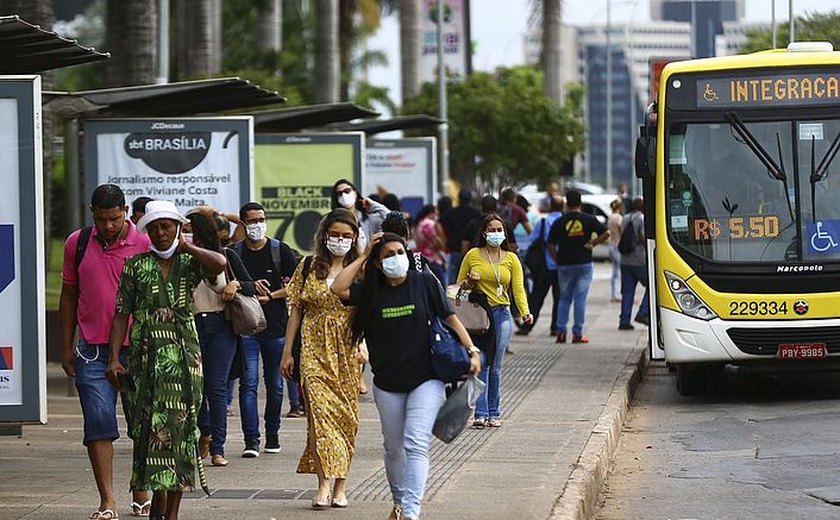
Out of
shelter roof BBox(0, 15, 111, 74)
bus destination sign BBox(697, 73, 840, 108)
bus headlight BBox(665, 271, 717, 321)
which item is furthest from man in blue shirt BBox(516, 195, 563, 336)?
shelter roof BBox(0, 15, 111, 74)

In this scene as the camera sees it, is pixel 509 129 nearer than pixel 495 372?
No

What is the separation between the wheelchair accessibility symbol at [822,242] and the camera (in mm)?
15648

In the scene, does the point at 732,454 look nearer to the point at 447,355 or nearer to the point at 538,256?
the point at 447,355

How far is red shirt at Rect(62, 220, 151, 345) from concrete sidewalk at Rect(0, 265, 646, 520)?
39.4 inches

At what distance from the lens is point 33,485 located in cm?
1060

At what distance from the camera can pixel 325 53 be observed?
3316 centimetres

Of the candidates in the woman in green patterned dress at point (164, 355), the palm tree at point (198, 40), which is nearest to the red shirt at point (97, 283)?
the woman in green patterned dress at point (164, 355)

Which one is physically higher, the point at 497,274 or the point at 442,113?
the point at 442,113

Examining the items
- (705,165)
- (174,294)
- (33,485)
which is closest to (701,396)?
(705,165)

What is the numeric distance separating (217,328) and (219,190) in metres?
5.20

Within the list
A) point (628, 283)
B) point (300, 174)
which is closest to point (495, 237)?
point (300, 174)

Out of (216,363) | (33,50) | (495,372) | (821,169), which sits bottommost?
(495,372)

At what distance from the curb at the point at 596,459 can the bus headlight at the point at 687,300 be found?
962 mm

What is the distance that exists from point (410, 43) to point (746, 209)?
25.2m
